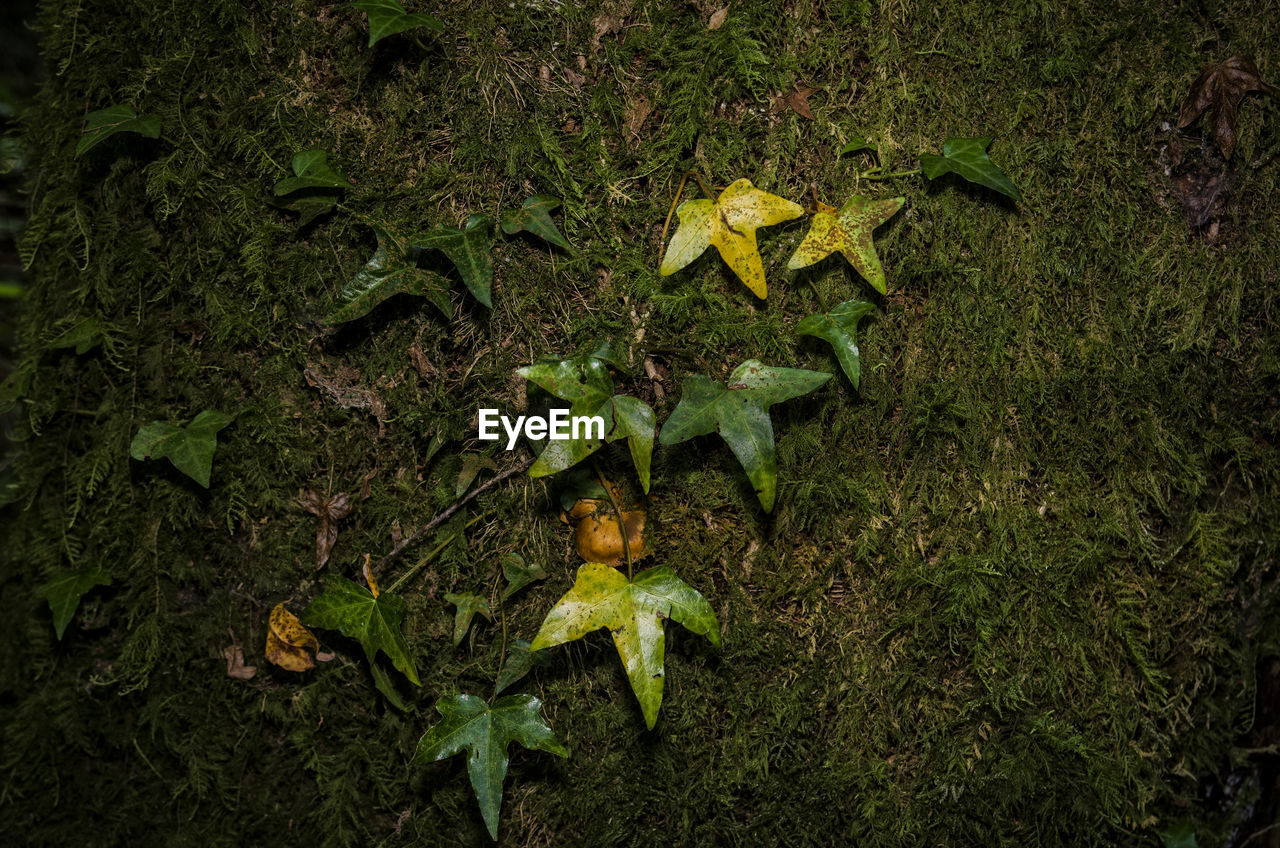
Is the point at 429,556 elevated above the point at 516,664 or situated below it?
above

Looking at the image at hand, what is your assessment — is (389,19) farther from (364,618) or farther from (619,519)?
(364,618)

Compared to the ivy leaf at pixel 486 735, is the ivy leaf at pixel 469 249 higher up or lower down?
higher up

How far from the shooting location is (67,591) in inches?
68.7

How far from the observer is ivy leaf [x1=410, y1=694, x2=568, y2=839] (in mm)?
1562

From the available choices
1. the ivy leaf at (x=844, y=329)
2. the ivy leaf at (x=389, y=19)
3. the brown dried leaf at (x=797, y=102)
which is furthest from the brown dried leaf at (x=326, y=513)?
the brown dried leaf at (x=797, y=102)

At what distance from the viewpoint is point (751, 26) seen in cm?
170

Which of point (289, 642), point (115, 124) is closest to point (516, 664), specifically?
point (289, 642)

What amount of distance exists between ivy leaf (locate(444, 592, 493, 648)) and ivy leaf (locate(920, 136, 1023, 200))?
161 centimetres

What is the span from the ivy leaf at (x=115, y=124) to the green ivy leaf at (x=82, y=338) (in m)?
0.45

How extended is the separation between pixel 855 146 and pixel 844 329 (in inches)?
19.3

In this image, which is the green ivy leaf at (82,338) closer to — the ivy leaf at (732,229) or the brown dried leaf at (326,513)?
the brown dried leaf at (326,513)

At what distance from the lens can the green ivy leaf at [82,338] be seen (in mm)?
1760

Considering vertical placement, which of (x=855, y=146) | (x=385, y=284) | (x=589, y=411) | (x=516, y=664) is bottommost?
(x=516, y=664)

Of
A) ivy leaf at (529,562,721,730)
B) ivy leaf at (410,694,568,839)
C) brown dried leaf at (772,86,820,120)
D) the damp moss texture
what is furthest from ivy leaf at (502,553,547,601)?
brown dried leaf at (772,86,820,120)
